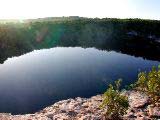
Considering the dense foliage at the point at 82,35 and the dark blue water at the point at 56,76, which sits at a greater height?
the dense foliage at the point at 82,35

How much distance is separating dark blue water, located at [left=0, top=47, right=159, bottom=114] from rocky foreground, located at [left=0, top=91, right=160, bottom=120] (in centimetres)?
278

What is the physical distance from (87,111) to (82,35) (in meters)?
58.7

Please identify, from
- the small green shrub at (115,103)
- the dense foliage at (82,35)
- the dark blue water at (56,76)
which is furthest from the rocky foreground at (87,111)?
the dense foliage at (82,35)

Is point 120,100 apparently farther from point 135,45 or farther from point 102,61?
point 135,45

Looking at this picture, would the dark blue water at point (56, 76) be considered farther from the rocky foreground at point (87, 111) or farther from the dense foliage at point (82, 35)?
the dense foliage at point (82, 35)

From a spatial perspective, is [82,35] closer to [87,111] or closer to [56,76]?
[56,76]

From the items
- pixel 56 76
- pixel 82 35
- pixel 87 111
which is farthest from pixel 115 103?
pixel 82 35

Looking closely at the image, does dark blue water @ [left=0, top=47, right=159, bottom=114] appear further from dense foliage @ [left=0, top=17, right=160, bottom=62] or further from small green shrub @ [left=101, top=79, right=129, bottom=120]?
small green shrub @ [left=101, top=79, right=129, bottom=120]

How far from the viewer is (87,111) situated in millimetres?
22969

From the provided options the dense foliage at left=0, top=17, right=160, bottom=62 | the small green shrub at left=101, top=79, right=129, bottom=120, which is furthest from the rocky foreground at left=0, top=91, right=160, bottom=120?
the dense foliage at left=0, top=17, right=160, bottom=62

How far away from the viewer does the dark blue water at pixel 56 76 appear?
28922 millimetres

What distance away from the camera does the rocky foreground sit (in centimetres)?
2097

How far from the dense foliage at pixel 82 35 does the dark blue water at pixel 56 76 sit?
7.15 meters

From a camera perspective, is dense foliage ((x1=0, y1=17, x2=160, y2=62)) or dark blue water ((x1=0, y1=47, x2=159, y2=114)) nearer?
dark blue water ((x1=0, y1=47, x2=159, y2=114))
